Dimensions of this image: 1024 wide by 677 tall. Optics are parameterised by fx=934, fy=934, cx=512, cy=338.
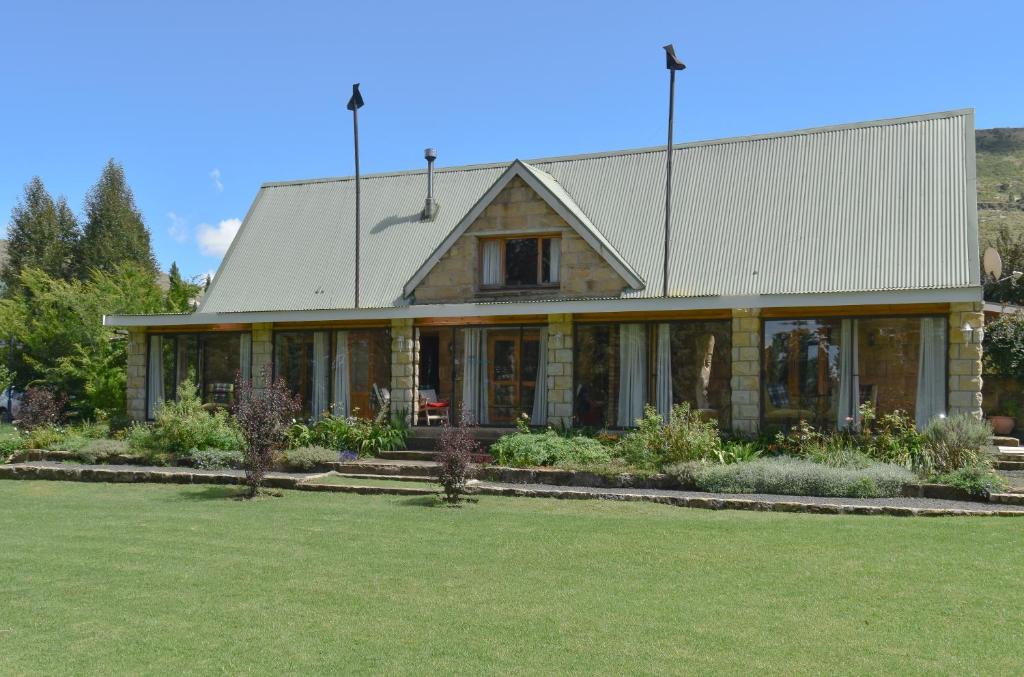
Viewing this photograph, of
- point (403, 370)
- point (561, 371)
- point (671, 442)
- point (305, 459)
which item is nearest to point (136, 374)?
point (403, 370)

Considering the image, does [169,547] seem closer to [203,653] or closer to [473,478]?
[203,653]

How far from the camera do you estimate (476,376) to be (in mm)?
17766

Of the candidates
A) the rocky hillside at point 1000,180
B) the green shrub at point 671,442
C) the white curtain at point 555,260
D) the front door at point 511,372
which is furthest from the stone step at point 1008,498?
the rocky hillside at point 1000,180

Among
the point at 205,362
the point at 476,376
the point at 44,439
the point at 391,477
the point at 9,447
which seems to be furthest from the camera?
the point at 205,362

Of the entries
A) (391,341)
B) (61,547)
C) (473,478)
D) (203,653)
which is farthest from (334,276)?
(203,653)

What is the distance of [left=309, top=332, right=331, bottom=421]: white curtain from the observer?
1856 cm

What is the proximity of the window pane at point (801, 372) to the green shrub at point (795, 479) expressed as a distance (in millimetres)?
2511

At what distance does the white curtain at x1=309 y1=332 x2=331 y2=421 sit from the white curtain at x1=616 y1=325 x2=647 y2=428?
19.6 ft

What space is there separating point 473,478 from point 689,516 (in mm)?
3922

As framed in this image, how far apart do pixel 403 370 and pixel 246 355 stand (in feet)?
12.1

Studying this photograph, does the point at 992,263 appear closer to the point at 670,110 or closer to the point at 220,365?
the point at 670,110

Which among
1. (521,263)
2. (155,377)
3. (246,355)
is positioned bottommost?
(155,377)

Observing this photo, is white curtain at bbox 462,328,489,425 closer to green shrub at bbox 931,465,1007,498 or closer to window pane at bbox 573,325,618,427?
window pane at bbox 573,325,618,427

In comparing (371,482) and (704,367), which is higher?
(704,367)
